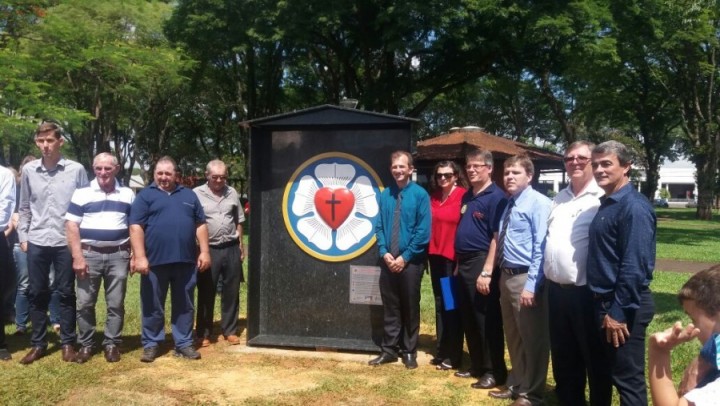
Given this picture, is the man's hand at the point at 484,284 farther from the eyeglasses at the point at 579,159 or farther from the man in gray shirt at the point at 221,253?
the man in gray shirt at the point at 221,253

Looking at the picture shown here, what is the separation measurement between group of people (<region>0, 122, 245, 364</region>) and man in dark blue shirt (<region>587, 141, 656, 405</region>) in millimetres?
3574

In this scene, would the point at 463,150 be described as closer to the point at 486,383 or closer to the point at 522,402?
the point at 486,383

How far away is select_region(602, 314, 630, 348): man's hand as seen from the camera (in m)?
3.45

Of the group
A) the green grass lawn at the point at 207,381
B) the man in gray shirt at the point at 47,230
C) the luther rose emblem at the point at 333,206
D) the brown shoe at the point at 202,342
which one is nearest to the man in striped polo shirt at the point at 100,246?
the man in gray shirt at the point at 47,230

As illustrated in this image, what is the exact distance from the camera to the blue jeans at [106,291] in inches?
220

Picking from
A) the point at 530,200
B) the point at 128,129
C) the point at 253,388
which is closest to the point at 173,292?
the point at 253,388

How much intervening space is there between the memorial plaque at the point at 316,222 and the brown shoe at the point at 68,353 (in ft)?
A: 5.09

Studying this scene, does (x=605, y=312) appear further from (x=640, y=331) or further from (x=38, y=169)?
(x=38, y=169)

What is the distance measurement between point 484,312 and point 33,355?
12.7ft

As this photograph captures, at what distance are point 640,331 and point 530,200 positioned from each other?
1270mm

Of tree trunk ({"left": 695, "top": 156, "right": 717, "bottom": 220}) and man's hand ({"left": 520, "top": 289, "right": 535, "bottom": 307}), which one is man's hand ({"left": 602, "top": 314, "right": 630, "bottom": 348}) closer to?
man's hand ({"left": 520, "top": 289, "right": 535, "bottom": 307})

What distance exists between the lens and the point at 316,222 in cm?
616

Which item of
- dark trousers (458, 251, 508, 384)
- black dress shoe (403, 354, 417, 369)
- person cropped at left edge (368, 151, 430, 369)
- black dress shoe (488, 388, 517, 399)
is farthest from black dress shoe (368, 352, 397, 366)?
black dress shoe (488, 388, 517, 399)

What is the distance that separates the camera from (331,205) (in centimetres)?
608
